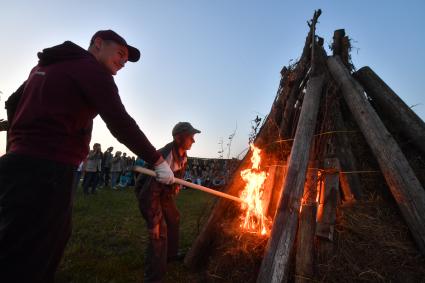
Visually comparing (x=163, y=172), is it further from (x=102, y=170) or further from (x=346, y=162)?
(x=102, y=170)

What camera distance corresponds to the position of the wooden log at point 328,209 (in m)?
2.95

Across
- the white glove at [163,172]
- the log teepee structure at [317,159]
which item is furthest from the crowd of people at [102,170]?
the white glove at [163,172]

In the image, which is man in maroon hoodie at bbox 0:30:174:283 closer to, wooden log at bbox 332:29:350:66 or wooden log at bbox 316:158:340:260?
wooden log at bbox 316:158:340:260

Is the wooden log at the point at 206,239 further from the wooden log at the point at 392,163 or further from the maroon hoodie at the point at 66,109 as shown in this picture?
the maroon hoodie at the point at 66,109

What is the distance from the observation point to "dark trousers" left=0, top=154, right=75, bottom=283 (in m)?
1.66

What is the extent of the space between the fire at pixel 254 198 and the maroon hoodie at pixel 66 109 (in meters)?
2.00

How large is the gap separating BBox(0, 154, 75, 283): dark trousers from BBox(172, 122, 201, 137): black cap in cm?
229

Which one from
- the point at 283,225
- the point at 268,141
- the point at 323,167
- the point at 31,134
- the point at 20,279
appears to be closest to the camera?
the point at 20,279

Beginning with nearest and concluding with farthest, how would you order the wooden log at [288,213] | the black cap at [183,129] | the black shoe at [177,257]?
the wooden log at [288,213] → the black cap at [183,129] → the black shoe at [177,257]

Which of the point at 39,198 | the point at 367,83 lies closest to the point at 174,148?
the point at 39,198

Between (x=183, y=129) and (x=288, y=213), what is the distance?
1.91 metres

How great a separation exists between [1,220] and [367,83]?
4.87 metres

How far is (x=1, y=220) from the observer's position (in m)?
1.69

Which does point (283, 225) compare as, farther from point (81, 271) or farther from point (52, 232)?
point (81, 271)
